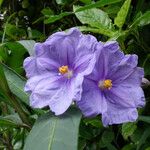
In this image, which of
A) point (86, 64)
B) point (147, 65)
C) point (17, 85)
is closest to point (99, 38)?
point (147, 65)

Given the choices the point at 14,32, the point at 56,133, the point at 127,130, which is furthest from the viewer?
the point at 14,32

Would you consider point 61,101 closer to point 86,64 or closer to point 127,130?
point 86,64

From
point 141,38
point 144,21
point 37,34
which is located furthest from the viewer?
point 37,34

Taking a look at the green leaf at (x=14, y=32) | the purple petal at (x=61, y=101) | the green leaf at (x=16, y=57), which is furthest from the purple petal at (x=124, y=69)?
the green leaf at (x=14, y=32)

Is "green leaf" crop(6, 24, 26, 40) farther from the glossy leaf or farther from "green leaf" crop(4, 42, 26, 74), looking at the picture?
the glossy leaf

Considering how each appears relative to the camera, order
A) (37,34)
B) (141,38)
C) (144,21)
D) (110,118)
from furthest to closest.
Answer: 1. (37,34)
2. (141,38)
3. (144,21)
4. (110,118)

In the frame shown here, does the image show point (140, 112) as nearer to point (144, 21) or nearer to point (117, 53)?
point (144, 21)

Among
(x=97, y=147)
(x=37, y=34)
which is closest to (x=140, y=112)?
(x=97, y=147)
